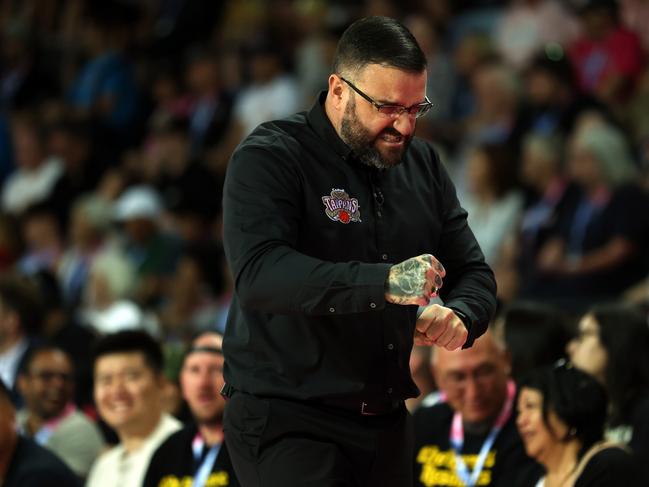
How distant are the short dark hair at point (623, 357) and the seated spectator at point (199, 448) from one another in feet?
5.28

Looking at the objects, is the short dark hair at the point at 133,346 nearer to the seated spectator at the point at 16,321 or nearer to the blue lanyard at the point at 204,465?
the blue lanyard at the point at 204,465

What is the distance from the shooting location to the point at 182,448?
17.8 ft

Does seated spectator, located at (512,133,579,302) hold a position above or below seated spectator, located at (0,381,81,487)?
above

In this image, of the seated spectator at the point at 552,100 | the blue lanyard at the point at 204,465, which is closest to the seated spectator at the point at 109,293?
the seated spectator at the point at 552,100

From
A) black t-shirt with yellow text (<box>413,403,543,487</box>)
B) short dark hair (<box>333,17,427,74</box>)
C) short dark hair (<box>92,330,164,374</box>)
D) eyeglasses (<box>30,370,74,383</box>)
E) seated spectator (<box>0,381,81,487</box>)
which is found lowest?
black t-shirt with yellow text (<box>413,403,543,487</box>)

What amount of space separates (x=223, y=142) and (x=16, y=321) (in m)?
4.46

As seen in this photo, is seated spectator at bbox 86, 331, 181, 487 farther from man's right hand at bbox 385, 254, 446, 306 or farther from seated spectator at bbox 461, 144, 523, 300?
seated spectator at bbox 461, 144, 523, 300

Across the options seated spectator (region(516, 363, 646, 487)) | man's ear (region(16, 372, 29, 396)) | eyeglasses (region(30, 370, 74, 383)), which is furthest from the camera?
man's ear (region(16, 372, 29, 396))

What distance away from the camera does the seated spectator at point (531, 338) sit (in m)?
5.72

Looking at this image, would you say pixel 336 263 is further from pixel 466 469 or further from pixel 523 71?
pixel 523 71

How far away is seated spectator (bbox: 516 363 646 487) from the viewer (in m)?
4.49

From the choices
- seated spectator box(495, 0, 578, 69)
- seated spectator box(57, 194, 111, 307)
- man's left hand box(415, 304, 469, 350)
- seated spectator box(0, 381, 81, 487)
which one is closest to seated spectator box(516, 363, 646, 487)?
man's left hand box(415, 304, 469, 350)

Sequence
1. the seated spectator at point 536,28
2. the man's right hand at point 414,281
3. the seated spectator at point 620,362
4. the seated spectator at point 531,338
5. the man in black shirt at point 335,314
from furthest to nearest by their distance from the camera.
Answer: the seated spectator at point 536,28
the seated spectator at point 531,338
the seated spectator at point 620,362
the man in black shirt at point 335,314
the man's right hand at point 414,281

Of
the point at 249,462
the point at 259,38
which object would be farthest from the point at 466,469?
the point at 259,38
